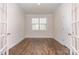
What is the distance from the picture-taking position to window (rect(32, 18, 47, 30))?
802cm

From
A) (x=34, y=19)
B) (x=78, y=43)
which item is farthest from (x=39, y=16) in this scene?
(x=78, y=43)

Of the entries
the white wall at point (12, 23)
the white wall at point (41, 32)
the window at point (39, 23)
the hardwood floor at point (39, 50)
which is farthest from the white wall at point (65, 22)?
the white wall at point (41, 32)

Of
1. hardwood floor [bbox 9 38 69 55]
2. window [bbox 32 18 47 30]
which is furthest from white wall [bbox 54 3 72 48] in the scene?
window [bbox 32 18 47 30]

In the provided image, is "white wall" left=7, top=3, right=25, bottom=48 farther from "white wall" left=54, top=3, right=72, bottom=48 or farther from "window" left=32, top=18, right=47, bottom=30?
"window" left=32, top=18, right=47, bottom=30

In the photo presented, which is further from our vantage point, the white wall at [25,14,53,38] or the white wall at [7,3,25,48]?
the white wall at [25,14,53,38]

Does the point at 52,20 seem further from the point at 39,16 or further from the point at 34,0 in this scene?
the point at 34,0

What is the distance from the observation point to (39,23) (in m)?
7.87

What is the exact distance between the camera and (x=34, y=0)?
1.97 meters

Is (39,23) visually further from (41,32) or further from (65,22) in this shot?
(65,22)

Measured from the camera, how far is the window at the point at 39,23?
8023mm

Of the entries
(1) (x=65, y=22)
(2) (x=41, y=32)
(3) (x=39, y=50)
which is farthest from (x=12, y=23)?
(2) (x=41, y=32)

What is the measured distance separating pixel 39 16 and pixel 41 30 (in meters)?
0.99

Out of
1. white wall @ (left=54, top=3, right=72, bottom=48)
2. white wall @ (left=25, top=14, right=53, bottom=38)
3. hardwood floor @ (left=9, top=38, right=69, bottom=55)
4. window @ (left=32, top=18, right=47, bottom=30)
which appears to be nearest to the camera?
hardwood floor @ (left=9, top=38, right=69, bottom=55)
